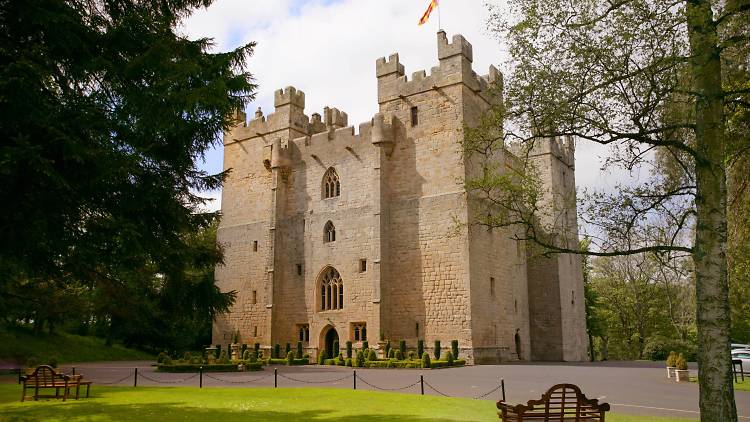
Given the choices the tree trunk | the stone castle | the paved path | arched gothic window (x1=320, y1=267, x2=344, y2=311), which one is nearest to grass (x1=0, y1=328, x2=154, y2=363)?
the stone castle

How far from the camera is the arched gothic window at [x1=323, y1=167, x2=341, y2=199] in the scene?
31.6 meters

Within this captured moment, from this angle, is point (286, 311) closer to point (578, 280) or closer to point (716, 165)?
point (578, 280)

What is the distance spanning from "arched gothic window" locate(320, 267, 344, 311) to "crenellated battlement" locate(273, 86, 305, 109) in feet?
34.2

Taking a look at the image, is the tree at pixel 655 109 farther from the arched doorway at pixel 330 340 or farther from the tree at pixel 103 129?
the arched doorway at pixel 330 340

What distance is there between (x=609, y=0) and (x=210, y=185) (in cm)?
771

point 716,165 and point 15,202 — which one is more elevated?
point 716,165

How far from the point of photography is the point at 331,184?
105 feet

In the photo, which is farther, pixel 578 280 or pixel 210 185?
pixel 578 280

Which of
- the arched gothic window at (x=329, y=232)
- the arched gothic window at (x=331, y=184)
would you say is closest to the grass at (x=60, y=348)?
the arched gothic window at (x=329, y=232)

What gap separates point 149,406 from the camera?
41.4ft

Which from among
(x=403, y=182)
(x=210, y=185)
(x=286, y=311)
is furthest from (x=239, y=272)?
(x=210, y=185)

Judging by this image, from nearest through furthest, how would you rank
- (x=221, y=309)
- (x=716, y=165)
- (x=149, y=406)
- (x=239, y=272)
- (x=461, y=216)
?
(x=716, y=165) → (x=221, y=309) → (x=149, y=406) → (x=461, y=216) → (x=239, y=272)

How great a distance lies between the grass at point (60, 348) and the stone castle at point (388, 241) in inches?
302

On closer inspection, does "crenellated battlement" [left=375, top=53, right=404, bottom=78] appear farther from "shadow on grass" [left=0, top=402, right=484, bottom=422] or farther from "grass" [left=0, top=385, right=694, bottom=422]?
"shadow on grass" [left=0, top=402, right=484, bottom=422]
